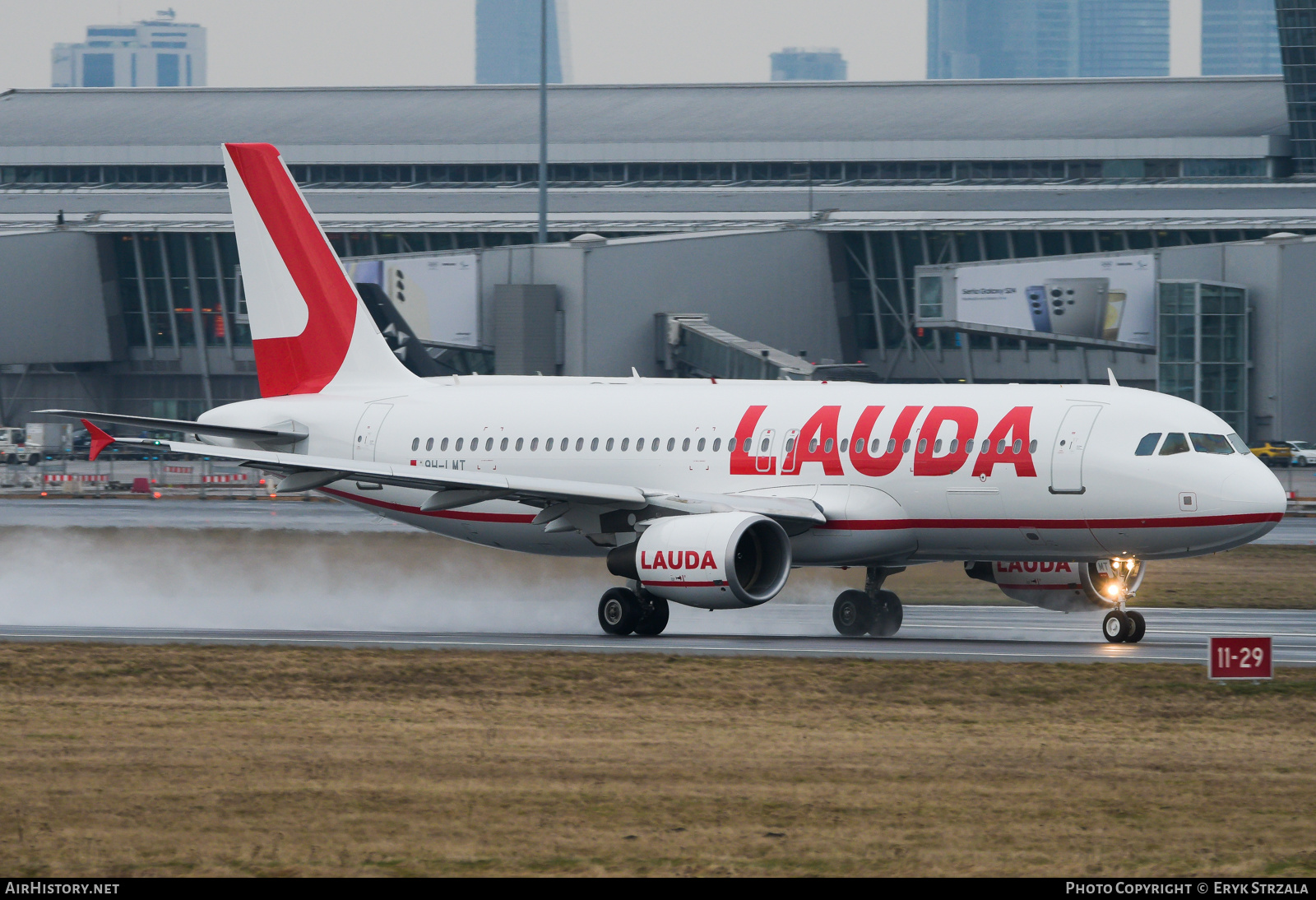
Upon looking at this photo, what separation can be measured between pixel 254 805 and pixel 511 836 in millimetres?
2425

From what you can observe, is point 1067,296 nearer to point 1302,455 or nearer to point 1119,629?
point 1302,455

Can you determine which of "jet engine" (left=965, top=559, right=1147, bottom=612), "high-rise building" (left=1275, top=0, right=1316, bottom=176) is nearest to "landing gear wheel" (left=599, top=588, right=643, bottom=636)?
"jet engine" (left=965, top=559, right=1147, bottom=612)

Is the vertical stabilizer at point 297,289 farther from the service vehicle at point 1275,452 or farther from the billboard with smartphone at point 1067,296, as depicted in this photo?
the billboard with smartphone at point 1067,296

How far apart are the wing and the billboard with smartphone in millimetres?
53812

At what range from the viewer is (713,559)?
2700 centimetres

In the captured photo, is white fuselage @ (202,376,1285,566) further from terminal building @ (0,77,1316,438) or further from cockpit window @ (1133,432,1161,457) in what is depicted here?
terminal building @ (0,77,1316,438)

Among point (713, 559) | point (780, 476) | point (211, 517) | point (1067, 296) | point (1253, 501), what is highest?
point (1067, 296)

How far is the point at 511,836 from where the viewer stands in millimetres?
13547

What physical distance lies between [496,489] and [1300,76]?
83964mm

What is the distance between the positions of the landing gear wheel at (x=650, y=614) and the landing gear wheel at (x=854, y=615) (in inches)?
114

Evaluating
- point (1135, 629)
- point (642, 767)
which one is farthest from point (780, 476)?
point (642, 767)

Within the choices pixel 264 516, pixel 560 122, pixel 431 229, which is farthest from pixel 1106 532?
pixel 560 122

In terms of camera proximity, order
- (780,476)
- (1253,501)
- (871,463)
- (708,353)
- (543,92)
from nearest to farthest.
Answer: (1253,501) → (871,463) → (780,476) → (543,92) → (708,353)

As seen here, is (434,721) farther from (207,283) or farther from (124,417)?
(207,283)
